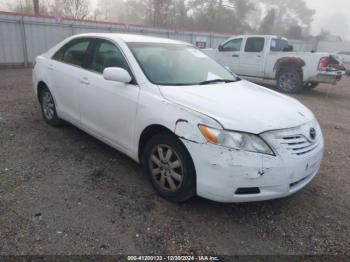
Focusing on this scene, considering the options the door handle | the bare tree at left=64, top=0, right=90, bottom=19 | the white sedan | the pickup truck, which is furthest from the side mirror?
the bare tree at left=64, top=0, right=90, bottom=19

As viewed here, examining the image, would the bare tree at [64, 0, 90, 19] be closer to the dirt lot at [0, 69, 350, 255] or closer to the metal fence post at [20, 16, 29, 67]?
the metal fence post at [20, 16, 29, 67]

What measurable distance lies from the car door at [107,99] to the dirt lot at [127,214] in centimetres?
48

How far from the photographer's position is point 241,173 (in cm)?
250

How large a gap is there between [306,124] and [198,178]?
1.21 meters

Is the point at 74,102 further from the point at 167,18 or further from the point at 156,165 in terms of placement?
the point at 167,18

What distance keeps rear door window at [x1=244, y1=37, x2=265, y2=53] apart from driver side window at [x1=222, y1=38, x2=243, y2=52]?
0.29 meters

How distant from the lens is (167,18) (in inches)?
1219

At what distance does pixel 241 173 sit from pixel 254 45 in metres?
9.02

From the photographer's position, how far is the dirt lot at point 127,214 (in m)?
2.49

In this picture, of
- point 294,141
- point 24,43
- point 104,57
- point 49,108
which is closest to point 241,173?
point 294,141

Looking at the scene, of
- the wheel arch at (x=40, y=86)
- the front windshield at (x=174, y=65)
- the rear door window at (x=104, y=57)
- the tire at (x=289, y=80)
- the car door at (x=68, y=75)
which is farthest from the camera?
the tire at (x=289, y=80)

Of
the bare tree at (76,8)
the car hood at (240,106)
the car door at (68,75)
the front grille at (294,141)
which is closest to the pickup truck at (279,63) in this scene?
the car hood at (240,106)

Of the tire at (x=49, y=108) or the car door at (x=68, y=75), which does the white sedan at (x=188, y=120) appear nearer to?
the car door at (x=68, y=75)

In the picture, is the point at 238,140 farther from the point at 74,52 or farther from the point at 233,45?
the point at 233,45
